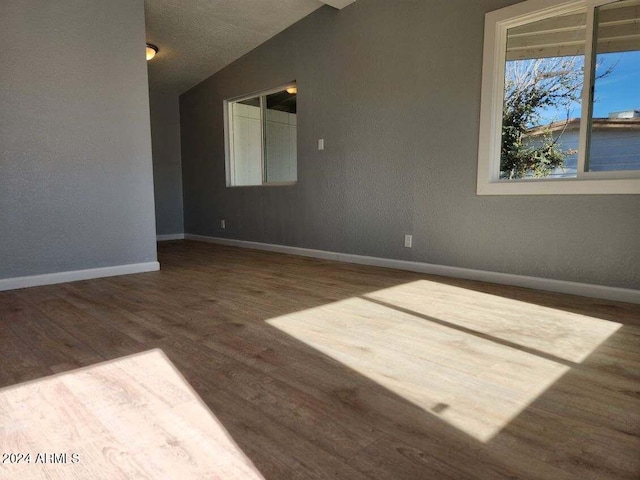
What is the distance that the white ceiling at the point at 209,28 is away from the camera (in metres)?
3.97

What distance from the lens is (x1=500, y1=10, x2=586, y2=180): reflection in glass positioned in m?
2.77

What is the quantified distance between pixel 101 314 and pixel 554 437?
7.62 feet

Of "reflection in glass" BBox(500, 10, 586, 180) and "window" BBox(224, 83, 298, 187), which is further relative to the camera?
"window" BBox(224, 83, 298, 187)

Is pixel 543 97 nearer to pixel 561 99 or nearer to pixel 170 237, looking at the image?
pixel 561 99

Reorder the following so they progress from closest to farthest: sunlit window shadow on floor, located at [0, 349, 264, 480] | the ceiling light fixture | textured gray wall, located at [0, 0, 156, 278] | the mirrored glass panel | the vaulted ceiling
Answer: sunlit window shadow on floor, located at [0, 349, 264, 480] → textured gray wall, located at [0, 0, 156, 278] → the vaulted ceiling → the ceiling light fixture → the mirrored glass panel

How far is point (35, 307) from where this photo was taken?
2.48 meters

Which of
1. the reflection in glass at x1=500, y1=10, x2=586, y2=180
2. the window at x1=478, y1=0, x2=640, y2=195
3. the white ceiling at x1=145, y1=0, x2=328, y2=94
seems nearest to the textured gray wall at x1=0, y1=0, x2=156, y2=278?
the white ceiling at x1=145, y1=0, x2=328, y2=94

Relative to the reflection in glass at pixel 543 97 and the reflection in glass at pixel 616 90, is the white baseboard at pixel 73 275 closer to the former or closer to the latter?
the reflection in glass at pixel 543 97

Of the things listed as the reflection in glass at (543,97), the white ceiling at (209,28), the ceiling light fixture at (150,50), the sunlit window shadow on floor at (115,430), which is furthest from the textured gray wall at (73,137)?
the reflection in glass at (543,97)

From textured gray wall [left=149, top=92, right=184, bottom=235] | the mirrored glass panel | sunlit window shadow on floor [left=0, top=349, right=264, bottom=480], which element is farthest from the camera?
textured gray wall [left=149, top=92, right=184, bottom=235]

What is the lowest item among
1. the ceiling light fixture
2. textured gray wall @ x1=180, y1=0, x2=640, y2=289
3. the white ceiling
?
textured gray wall @ x1=180, y1=0, x2=640, y2=289

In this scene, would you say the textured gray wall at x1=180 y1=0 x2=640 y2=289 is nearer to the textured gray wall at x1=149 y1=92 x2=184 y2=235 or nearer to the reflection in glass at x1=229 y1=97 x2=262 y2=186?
the reflection in glass at x1=229 y1=97 x2=262 y2=186

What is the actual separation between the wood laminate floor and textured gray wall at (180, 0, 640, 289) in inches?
16.4

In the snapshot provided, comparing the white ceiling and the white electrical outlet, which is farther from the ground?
the white ceiling
